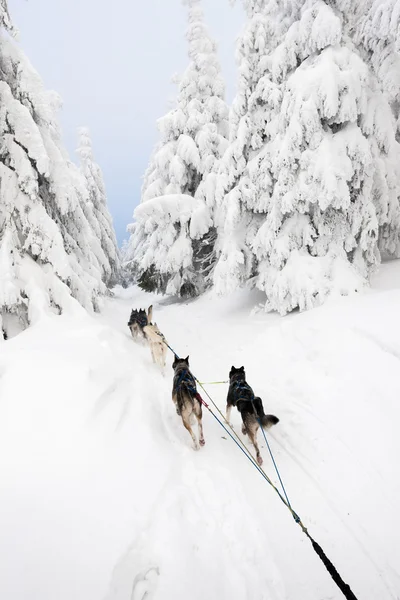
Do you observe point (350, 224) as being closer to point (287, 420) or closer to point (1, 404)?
point (287, 420)

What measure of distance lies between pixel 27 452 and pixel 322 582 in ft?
11.5

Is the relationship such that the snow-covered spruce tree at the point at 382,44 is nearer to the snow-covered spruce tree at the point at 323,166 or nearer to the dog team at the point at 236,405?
the snow-covered spruce tree at the point at 323,166

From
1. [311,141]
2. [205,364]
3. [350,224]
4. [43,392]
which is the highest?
[311,141]

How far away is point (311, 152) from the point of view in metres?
9.27

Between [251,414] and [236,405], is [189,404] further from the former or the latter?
[251,414]

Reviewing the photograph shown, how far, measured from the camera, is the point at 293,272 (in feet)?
32.6

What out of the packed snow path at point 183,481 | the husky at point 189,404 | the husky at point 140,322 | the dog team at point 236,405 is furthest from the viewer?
the husky at point 140,322

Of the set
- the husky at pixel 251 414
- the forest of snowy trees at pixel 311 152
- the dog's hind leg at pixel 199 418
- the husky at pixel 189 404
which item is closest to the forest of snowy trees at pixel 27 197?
the husky at pixel 189 404

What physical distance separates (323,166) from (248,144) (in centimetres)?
349

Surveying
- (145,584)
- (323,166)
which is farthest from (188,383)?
(323,166)

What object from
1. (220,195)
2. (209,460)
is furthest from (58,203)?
(209,460)

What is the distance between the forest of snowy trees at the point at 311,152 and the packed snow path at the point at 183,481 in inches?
129

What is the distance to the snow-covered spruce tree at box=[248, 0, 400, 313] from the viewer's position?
29.3 ft

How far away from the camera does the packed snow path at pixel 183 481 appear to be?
9.54ft
